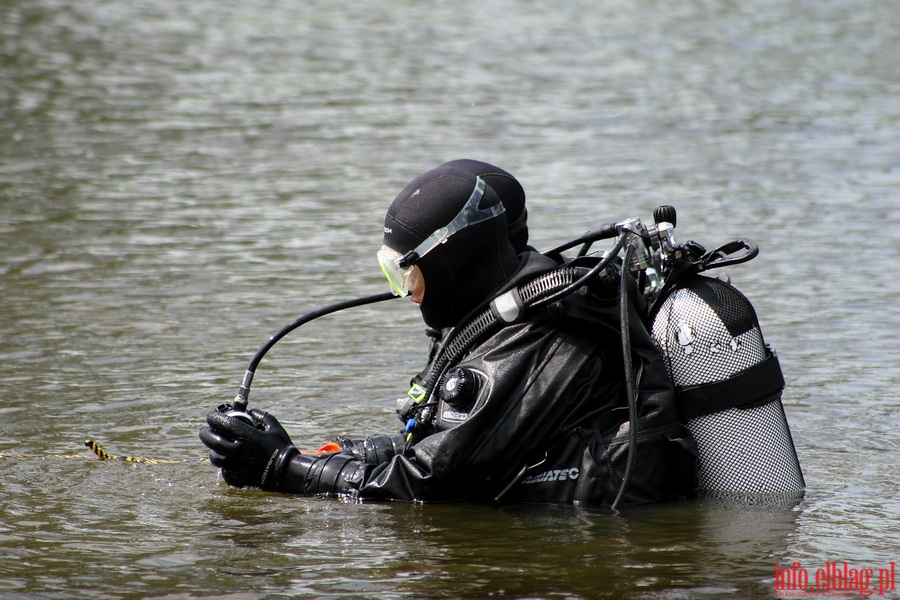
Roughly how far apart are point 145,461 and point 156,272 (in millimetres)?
3439

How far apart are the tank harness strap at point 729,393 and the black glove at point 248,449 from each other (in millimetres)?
1304

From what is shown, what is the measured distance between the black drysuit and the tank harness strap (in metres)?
0.08

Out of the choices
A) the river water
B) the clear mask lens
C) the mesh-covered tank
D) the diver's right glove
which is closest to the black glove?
the diver's right glove

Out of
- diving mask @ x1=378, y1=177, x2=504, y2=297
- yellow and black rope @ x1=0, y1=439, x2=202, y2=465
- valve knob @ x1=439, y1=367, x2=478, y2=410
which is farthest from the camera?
yellow and black rope @ x1=0, y1=439, x2=202, y2=465

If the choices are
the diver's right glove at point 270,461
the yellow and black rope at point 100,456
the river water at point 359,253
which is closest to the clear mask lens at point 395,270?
the diver's right glove at point 270,461

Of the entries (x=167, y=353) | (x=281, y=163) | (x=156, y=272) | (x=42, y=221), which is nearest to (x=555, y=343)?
(x=167, y=353)

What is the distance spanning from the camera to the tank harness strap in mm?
4180

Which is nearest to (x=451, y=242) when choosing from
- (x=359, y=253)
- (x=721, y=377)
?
(x=721, y=377)

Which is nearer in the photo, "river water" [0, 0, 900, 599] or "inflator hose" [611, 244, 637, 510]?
"inflator hose" [611, 244, 637, 510]

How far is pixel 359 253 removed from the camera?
29.0 feet

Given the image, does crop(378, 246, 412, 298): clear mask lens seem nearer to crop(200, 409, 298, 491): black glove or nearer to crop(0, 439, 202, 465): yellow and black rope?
crop(200, 409, 298, 491): black glove

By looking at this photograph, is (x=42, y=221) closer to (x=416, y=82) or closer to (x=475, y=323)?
(x=475, y=323)

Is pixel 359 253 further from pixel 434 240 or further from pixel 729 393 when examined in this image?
pixel 729 393

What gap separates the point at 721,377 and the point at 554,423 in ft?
1.78
